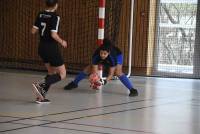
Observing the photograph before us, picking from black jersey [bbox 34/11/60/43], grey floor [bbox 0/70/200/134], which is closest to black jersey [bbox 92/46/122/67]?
grey floor [bbox 0/70/200/134]

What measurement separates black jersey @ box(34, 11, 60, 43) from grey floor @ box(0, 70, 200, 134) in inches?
34.2

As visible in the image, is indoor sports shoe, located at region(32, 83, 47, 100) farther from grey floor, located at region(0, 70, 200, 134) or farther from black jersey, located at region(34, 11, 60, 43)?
black jersey, located at region(34, 11, 60, 43)

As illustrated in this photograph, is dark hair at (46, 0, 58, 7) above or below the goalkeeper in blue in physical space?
above

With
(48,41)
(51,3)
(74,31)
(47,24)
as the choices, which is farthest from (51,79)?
(74,31)

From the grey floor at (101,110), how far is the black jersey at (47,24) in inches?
34.2

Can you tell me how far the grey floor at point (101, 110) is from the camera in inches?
194

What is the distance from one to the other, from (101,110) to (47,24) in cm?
129

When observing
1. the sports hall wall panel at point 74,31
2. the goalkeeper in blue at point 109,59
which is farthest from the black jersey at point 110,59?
the sports hall wall panel at point 74,31

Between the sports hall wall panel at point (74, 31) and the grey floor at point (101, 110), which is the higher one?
the sports hall wall panel at point (74, 31)

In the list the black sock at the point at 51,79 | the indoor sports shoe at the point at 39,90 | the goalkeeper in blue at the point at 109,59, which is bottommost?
the indoor sports shoe at the point at 39,90

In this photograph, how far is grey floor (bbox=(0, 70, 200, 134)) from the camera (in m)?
4.92

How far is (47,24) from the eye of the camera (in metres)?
6.38

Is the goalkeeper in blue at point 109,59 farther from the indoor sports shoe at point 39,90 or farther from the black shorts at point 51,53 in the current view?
the indoor sports shoe at point 39,90

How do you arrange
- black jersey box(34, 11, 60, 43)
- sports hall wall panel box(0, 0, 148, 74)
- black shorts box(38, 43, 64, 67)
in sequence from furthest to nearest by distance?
sports hall wall panel box(0, 0, 148, 74) < black shorts box(38, 43, 64, 67) < black jersey box(34, 11, 60, 43)
